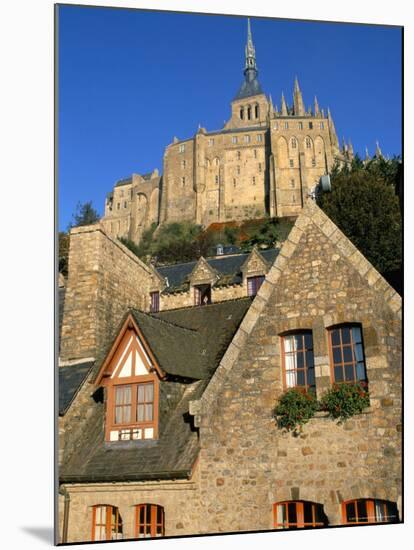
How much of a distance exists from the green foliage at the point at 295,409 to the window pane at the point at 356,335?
32.6 inches

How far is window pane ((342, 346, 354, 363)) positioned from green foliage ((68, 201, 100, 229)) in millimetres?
4115

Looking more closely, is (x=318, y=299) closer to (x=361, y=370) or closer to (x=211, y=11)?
(x=361, y=370)

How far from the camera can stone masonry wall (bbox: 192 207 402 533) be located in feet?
25.2

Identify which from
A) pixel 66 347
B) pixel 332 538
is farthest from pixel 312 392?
pixel 66 347

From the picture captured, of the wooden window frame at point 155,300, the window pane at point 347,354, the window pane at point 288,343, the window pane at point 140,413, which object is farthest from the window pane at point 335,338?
the wooden window frame at point 155,300

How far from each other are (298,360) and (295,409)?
667 millimetres

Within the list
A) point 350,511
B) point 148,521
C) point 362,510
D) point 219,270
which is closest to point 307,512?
point 350,511

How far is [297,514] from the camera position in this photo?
7820 mm

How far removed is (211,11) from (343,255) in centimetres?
354

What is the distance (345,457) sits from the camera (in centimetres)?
770

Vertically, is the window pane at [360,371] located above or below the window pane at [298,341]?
below

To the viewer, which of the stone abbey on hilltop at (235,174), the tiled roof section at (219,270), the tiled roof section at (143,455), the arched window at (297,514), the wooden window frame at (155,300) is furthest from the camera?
the stone abbey on hilltop at (235,174)

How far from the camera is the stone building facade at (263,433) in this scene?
772cm

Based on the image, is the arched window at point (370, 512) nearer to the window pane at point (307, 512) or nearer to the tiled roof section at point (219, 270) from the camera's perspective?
the window pane at point (307, 512)
